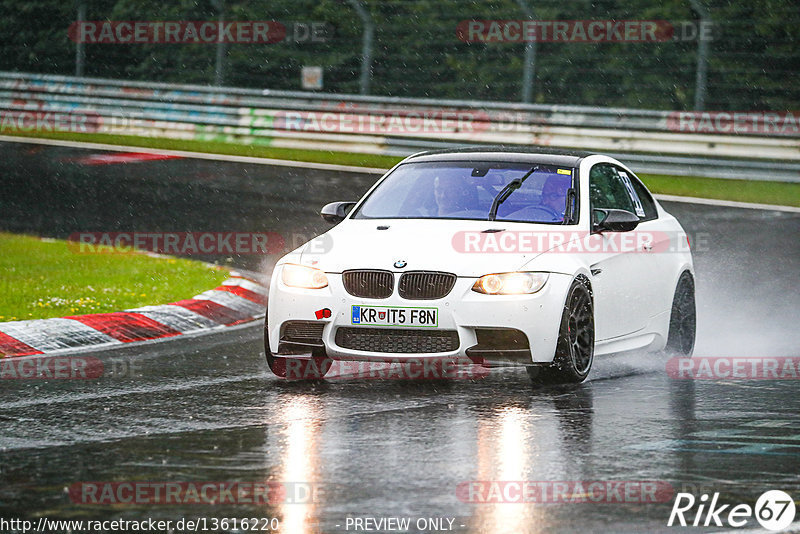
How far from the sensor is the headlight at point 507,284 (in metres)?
8.76

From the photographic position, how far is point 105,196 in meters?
20.0

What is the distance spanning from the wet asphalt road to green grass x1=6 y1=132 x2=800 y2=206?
8.80 m

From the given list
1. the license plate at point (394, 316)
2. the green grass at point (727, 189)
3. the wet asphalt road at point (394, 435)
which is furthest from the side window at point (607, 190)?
the green grass at point (727, 189)

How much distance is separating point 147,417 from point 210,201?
39.7 feet

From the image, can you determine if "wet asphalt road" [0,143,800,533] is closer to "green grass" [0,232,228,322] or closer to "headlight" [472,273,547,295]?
"headlight" [472,273,547,295]

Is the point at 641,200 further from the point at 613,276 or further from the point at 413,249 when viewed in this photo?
the point at 413,249

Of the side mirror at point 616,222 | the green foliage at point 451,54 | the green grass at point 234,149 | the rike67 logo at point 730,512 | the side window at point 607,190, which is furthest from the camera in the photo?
the green foliage at point 451,54

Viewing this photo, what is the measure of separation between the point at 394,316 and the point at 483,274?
1.87 ft

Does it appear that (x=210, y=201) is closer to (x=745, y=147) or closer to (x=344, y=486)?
(x=745, y=147)

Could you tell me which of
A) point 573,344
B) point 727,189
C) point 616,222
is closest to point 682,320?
point 616,222

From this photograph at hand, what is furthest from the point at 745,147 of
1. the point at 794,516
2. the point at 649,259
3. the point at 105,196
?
the point at 794,516

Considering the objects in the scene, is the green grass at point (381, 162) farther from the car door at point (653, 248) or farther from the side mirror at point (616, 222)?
the side mirror at point (616, 222)

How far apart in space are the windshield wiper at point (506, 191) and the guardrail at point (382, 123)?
12.4 m

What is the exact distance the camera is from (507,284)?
878 centimetres
